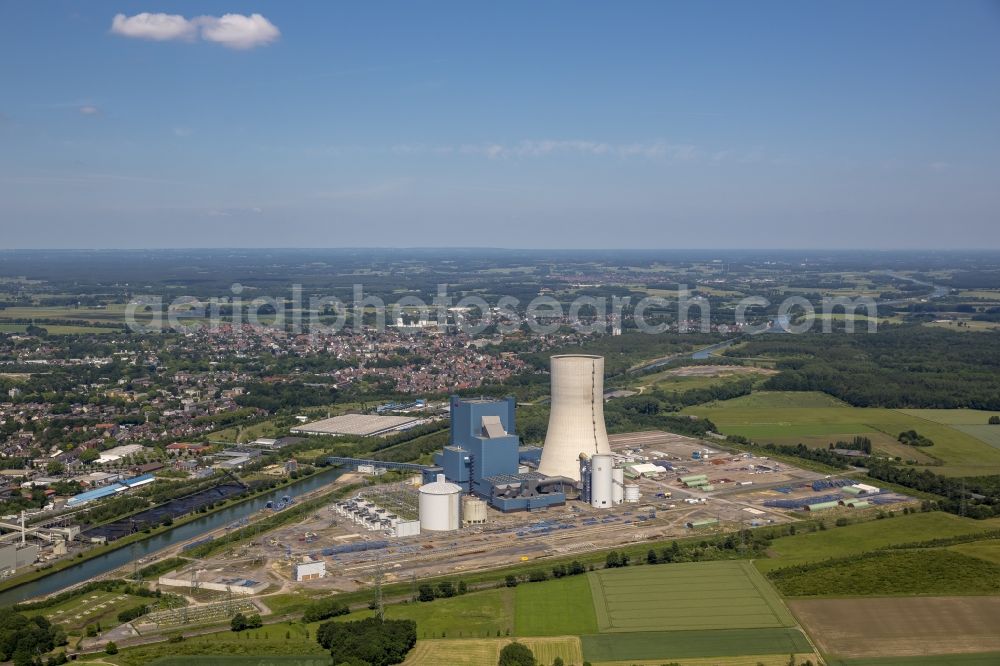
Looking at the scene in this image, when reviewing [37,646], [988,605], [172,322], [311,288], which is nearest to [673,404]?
[988,605]

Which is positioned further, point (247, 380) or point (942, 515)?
point (247, 380)

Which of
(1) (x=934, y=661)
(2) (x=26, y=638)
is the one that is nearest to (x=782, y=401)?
(1) (x=934, y=661)

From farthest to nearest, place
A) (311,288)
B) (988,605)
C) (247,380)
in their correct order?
(311,288) < (247,380) < (988,605)

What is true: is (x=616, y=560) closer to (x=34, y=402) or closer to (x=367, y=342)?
(x=34, y=402)

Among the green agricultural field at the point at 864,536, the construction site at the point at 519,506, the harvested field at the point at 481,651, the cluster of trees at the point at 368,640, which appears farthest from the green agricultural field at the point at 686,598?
the cluster of trees at the point at 368,640

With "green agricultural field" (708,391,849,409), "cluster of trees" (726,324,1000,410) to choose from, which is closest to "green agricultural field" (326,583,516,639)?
"green agricultural field" (708,391,849,409)

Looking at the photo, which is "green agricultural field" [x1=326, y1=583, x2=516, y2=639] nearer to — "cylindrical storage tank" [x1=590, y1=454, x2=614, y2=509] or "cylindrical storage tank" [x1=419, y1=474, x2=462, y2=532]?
"cylindrical storage tank" [x1=419, y1=474, x2=462, y2=532]

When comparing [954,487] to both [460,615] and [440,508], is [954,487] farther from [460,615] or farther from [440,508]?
[460,615]
